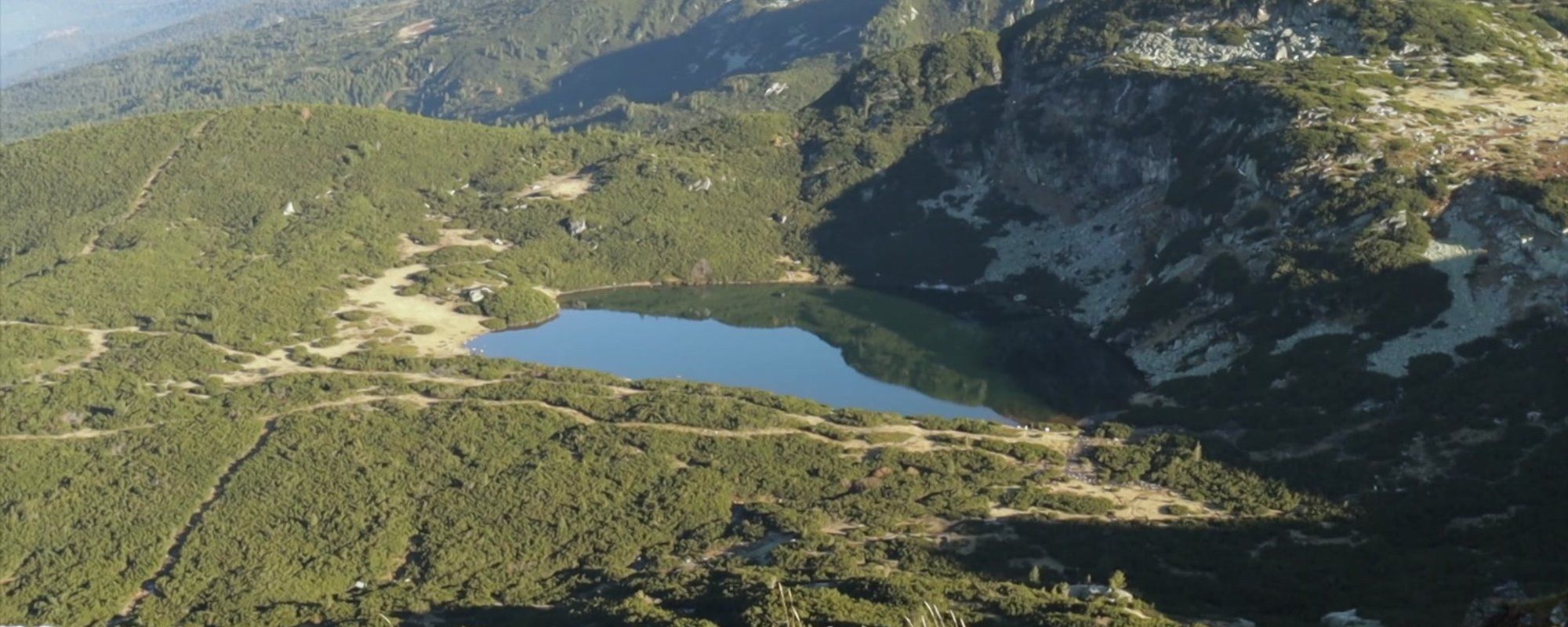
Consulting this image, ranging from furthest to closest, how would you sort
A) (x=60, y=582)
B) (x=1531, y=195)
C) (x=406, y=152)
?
(x=406, y=152) < (x=1531, y=195) < (x=60, y=582)

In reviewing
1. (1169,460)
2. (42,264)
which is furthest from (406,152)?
(1169,460)

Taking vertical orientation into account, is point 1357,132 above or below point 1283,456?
above

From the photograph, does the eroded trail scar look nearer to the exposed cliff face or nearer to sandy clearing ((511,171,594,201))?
sandy clearing ((511,171,594,201))

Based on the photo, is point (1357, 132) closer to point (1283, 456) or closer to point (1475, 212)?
point (1475, 212)

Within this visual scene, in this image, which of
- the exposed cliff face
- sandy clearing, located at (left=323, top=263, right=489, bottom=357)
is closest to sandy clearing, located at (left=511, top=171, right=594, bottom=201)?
sandy clearing, located at (left=323, top=263, right=489, bottom=357)

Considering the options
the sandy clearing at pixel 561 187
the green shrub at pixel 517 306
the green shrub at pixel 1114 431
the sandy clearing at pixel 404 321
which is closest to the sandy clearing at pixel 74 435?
the sandy clearing at pixel 404 321
